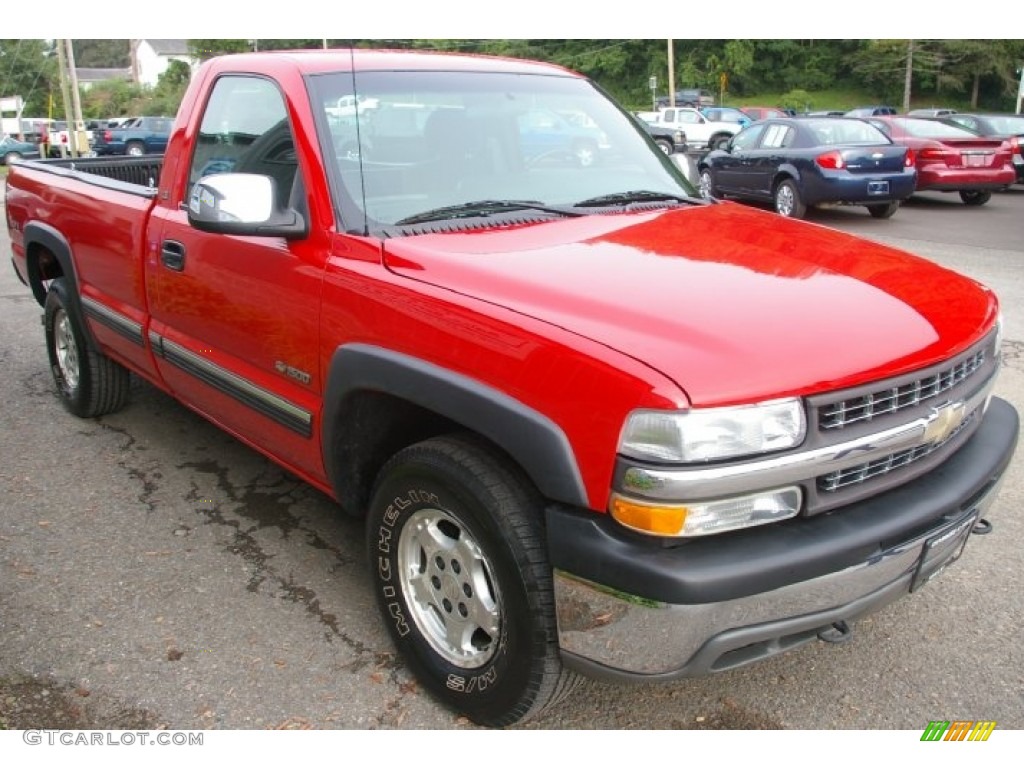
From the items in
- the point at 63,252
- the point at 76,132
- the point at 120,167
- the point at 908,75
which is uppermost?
the point at 908,75

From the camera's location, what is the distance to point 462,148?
3.20m

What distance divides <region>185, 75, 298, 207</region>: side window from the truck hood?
0.75 meters

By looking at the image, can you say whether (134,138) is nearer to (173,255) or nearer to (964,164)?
(964,164)

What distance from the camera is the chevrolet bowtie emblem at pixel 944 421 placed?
234 cm

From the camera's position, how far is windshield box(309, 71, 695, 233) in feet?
9.76

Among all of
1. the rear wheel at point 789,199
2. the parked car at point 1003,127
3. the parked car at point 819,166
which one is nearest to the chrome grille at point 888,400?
the parked car at point 819,166

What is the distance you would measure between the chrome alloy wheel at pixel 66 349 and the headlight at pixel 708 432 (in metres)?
3.86

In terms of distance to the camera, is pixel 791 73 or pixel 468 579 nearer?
pixel 468 579

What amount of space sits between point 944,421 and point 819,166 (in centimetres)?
1097

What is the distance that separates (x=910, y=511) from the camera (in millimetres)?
2293

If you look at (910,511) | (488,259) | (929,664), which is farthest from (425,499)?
(929,664)

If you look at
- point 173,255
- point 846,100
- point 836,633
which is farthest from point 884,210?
point 846,100

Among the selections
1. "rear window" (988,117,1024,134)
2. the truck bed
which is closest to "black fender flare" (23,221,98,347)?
the truck bed

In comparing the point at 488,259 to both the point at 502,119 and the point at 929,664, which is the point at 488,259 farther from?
the point at 929,664
